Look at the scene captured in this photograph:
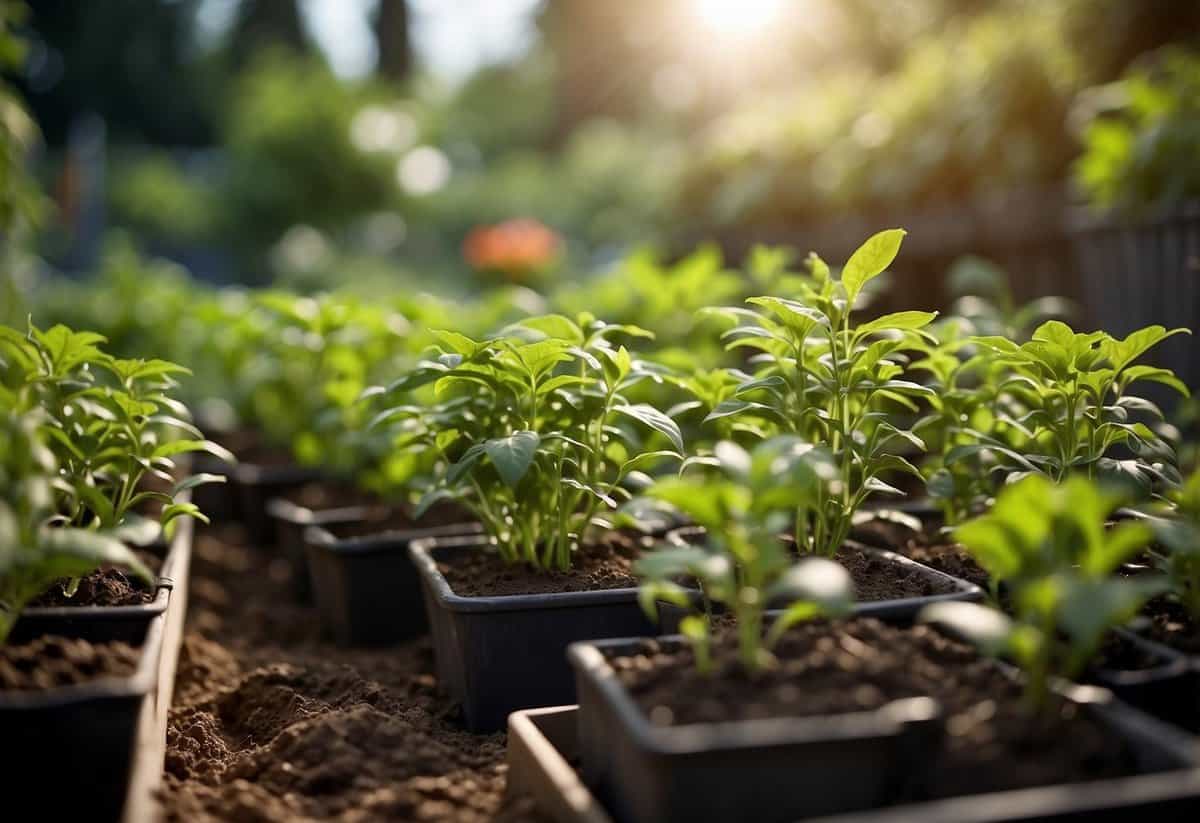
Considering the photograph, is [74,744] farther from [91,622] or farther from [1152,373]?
[1152,373]

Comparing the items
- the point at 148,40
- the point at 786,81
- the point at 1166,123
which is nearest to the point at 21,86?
the point at 148,40

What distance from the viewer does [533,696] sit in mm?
1859

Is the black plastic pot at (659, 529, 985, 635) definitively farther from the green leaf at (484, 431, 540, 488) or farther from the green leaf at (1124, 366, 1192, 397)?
the green leaf at (1124, 366, 1192, 397)

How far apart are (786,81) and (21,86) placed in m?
18.8

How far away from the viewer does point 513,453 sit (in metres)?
1.71

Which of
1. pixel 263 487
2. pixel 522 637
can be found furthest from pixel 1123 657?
pixel 263 487

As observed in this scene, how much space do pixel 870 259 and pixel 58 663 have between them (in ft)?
4.20

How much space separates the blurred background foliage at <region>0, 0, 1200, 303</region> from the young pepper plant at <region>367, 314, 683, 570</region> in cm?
128

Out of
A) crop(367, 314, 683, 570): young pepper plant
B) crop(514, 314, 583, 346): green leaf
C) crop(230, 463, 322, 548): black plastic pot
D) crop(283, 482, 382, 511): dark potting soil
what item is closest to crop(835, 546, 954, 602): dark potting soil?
crop(367, 314, 683, 570): young pepper plant

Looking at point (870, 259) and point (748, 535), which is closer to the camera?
point (748, 535)

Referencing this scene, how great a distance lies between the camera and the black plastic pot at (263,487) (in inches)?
139

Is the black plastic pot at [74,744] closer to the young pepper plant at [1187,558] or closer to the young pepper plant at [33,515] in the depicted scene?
the young pepper plant at [33,515]

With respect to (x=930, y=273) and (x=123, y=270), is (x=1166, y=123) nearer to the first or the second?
(x=930, y=273)

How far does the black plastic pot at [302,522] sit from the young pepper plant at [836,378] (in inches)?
47.3
